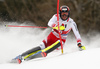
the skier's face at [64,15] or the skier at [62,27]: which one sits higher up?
the skier's face at [64,15]

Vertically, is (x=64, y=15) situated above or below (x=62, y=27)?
above

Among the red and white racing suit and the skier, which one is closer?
the skier

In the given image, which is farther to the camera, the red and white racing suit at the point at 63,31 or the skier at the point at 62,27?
the red and white racing suit at the point at 63,31

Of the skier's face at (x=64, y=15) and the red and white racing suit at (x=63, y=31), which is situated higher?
the skier's face at (x=64, y=15)

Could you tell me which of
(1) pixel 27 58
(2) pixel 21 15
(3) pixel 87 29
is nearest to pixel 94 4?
(3) pixel 87 29

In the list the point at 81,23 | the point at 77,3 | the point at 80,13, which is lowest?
the point at 81,23

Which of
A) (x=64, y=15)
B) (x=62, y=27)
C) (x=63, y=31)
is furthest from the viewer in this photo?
(x=63, y=31)

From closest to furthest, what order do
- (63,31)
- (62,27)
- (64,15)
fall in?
(62,27) → (64,15) → (63,31)

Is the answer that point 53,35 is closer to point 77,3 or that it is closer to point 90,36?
point 90,36

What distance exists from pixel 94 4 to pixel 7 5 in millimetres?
7415

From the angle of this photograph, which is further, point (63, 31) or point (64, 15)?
point (63, 31)

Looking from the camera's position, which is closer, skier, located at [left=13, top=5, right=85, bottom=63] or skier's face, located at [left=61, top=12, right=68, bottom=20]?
skier, located at [left=13, top=5, right=85, bottom=63]

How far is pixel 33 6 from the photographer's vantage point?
13641 millimetres

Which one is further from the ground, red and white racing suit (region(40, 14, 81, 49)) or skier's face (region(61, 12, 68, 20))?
skier's face (region(61, 12, 68, 20))
